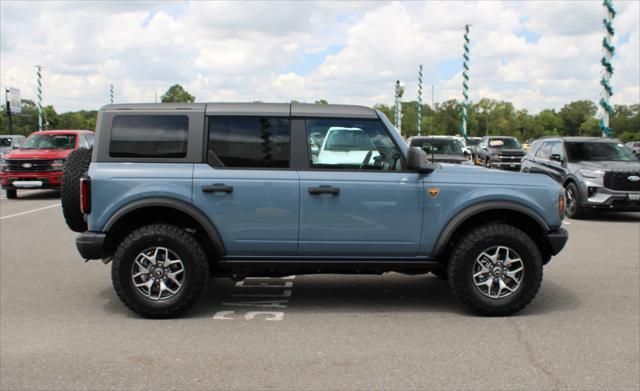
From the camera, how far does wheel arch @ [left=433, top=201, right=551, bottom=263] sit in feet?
18.3

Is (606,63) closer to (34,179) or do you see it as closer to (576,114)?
(34,179)

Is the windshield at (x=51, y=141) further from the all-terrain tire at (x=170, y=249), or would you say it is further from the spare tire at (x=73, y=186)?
the all-terrain tire at (x=170, y=249)

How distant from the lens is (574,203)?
44.2 ft

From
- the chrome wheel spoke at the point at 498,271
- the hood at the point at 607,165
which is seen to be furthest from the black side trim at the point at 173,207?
the hood at the point at 607,165

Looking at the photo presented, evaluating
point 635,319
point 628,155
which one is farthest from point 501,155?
point 635,319

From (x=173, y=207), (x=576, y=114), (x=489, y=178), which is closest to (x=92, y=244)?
(x=173, y=207)

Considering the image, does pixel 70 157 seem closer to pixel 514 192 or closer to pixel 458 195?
pixel 458 195

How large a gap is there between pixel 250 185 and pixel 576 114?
158 m

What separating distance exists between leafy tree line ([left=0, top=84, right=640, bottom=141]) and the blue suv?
112 m

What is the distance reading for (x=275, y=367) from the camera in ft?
14.3

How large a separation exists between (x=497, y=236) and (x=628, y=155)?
10.2 meters

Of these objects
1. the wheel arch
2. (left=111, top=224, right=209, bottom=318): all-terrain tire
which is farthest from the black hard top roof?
the wheel arch

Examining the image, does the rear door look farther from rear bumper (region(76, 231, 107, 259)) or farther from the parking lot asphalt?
rear bumper (region(76, 231, 107, 259))

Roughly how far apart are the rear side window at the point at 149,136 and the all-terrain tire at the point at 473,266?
263 centimetres
